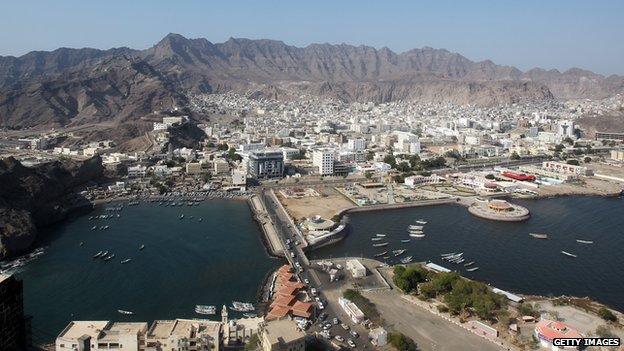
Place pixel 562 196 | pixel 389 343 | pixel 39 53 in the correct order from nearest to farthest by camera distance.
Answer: pixel 389 343, pixel 562 196, pixel 39 53

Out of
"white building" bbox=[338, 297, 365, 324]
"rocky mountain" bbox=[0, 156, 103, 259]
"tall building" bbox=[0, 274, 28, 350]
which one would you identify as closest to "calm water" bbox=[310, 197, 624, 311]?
"white building" bbox=[338, 297, 365, 324]

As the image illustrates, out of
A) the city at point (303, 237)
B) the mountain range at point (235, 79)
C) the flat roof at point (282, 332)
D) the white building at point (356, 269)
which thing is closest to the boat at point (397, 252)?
the city at point (303, 237)

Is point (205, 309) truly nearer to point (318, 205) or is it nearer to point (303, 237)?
point (303, 237)

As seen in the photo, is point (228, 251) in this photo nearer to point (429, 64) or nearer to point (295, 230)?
point (295, 230)

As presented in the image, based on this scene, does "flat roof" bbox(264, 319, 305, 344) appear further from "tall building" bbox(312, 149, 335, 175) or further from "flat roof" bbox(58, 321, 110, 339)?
"tall building" bbox(312, 149, 335, 175)

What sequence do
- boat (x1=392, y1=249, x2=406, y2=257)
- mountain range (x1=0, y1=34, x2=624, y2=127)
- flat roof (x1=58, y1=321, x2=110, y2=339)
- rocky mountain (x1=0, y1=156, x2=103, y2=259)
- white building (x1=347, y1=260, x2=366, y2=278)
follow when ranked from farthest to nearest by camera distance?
1. mountain range (x1=0, y1=34, x2=624, y2=127)
2. rocky mountain (x1=0, y1=156, x2=103, y2=259)
3. boat (x1=392, y1=249, x2=406, y2=257)
4. white building (x1=347, y1=260, x2=366, y2=278)
5. flat roof (x1=58, y1=321, x2=110, y2=339)

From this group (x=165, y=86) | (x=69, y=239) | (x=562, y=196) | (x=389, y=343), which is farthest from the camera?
(x=165, y=86)

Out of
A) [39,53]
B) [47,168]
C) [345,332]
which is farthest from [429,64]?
[345,332]
